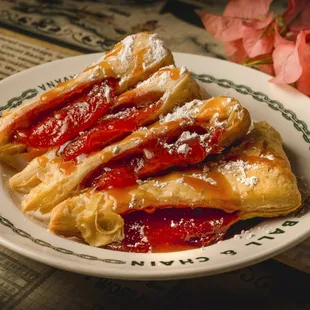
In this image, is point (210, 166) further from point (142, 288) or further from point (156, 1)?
point (156, 1)

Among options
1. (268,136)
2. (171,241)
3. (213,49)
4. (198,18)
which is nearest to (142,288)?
(171,241)

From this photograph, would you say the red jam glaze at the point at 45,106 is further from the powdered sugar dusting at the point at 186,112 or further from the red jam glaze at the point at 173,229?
the red jam glaze at the point at 173,229

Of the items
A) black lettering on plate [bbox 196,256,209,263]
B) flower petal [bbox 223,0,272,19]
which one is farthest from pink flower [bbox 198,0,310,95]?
black lettering on plate [bbox 196,256,209,263]

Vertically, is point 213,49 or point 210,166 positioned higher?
point 210,166

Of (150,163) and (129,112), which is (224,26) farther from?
(150,163)

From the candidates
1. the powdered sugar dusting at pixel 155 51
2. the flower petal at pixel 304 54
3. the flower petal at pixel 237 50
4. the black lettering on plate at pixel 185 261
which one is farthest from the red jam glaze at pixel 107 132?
the flower petal at pixel 237 50

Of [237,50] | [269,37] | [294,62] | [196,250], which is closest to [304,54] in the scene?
[294,62]

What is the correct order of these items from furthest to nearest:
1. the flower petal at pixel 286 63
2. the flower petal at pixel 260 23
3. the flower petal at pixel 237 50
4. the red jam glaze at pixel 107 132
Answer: the flower petal at pixel 237 50 < the flower petal at pixel 260 23 < the flower petal at pixel 286 63 < the red jam glaze at pixel 107 132
